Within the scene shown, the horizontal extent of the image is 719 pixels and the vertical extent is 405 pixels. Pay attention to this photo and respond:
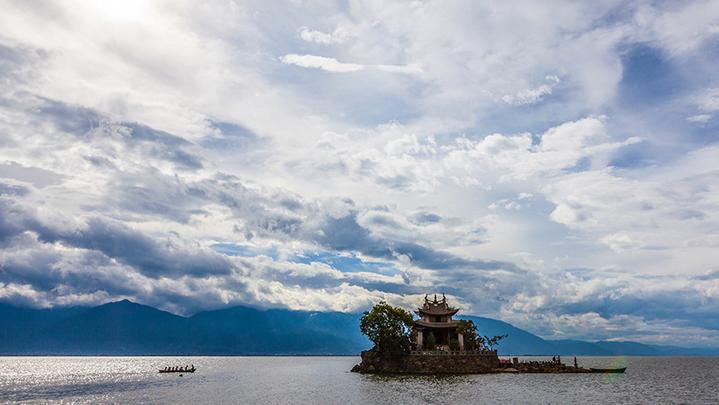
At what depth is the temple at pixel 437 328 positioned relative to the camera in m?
122

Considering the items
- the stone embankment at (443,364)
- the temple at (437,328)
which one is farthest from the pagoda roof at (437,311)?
the stone embankment at (443,364)

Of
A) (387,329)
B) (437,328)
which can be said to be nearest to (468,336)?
(437,328)

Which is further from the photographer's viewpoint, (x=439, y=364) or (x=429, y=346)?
(x=429, y=346)

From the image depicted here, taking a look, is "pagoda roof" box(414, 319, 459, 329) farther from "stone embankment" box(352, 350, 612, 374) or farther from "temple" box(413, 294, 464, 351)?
"stone embankment" box(352, 350, 612, 374)

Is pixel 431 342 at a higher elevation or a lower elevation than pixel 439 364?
higher

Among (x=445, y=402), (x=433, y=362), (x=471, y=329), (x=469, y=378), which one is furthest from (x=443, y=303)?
(x=445, y=402)

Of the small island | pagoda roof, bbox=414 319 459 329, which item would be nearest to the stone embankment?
the small island

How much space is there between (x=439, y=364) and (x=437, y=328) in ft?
40.9

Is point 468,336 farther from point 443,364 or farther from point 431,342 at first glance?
point 443,364

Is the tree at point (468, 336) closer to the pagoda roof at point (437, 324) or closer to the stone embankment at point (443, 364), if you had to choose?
the pagoda roof at point (437, 324)

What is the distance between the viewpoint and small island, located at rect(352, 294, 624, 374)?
113 metres

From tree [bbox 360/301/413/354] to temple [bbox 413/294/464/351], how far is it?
9187 mm

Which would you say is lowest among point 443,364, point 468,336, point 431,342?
point 443,364

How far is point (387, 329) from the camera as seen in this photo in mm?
112000
